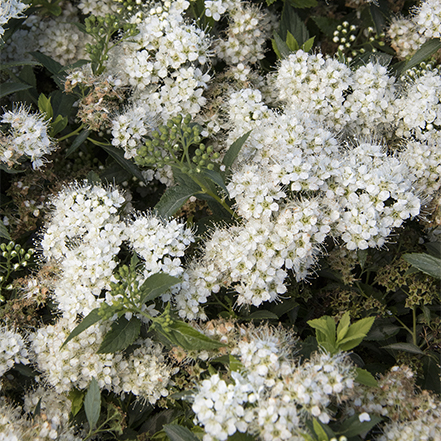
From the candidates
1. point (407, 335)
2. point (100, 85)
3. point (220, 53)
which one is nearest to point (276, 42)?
point (220, 53)

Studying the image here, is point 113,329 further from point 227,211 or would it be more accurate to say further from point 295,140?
point 295,140

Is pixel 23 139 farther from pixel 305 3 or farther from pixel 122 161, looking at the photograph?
pixel 305 3

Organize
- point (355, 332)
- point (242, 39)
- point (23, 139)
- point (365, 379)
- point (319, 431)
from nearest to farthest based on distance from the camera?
point (319, 431) → point (365, 379) → point (355, 332) → point (23, 139) → point (242, 39)

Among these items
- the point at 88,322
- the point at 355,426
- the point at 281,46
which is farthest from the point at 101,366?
the point at 281,46

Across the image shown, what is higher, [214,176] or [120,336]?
[214,176]

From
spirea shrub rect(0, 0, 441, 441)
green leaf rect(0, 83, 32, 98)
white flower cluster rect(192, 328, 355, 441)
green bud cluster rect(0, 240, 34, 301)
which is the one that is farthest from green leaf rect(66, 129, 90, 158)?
white flower cluster rect(192, 328, 355, 441)

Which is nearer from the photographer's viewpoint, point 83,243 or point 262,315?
point 262,315

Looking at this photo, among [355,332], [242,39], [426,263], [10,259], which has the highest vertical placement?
[242,39]

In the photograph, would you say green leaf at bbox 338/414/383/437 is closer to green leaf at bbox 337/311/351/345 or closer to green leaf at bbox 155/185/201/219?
green leaf at bbox 337/311/351/345
